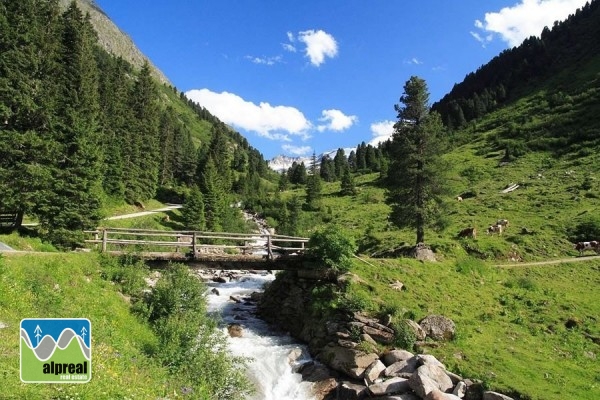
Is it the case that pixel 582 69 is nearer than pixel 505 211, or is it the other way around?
pixel 505 211

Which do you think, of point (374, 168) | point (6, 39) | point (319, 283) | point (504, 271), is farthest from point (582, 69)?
point (6, 39)

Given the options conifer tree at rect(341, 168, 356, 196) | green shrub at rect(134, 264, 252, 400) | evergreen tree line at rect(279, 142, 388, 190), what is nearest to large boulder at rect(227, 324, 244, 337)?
green shrub at rect(134, 264, 252, 400)

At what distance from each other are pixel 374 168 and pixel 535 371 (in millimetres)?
119707

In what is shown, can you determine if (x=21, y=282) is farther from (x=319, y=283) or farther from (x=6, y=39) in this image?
(x=6, y=39)

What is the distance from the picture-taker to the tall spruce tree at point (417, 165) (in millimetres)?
34938

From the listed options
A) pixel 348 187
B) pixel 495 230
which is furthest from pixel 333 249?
pixel 348 187

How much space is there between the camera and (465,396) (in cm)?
1798

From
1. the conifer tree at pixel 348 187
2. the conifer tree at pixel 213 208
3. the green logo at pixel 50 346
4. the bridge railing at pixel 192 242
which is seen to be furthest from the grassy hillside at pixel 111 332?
the conifer tree at pixel 348 187

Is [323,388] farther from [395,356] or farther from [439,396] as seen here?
[439,396]

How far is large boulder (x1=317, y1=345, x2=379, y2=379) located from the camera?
2093cm

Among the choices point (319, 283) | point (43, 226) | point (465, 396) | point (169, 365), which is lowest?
point (465, 396)

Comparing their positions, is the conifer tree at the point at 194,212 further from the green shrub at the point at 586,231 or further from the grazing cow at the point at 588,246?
the grazing cow at the point at 588,246

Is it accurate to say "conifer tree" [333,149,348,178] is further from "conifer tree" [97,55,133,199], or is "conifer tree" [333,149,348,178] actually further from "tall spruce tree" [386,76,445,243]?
"tall spruce tree" [386,76,445,243]

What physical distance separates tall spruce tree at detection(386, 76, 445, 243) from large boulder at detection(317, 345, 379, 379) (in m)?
16.1
